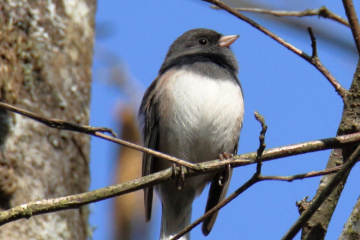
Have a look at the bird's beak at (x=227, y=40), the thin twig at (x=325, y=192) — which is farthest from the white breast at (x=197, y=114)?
the thin twig at (x=325, y=192)

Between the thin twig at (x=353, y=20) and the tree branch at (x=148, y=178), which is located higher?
the thin twig at (x=353, y=20)

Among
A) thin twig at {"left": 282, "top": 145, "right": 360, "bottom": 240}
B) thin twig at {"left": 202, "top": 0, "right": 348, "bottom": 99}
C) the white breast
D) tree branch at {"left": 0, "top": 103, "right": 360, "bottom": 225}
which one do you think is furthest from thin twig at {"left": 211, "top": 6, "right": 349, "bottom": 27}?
the white breast

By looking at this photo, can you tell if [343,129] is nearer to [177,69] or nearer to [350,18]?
[350,18]

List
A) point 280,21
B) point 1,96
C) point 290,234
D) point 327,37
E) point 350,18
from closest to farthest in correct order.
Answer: point 290,234 → point 350,18 → point 327,37 → point 280,21 → point 1,96

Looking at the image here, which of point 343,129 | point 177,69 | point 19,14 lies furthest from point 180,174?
point 19,14

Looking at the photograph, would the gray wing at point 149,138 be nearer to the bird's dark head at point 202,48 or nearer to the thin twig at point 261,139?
the bird's dark head at point 202,48

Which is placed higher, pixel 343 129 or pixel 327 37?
pixel 327 37
